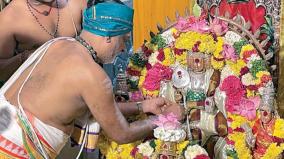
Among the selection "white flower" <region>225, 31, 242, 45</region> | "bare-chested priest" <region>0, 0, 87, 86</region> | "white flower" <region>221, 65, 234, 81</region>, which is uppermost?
"bare-chested priest" <region>0, 0, 87, 86</region>

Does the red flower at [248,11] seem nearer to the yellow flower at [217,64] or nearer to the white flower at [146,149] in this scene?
the yellow flower at [217,64]

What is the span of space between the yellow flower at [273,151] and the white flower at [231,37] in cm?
54

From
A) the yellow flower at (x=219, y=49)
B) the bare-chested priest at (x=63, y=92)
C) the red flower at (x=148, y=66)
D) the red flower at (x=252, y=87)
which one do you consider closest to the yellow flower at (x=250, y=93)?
the red flower at (x=252, y=87)

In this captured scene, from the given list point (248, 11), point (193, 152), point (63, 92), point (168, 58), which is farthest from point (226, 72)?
point (63, 92)

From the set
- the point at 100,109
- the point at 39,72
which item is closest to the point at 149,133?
the point at 100,109

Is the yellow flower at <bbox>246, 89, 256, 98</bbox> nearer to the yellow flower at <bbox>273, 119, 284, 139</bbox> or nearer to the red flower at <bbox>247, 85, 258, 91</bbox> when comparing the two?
the red flower at <bbox>247, 85, 258, 91</bbox>

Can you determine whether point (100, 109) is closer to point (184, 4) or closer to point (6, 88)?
point (6, 88)

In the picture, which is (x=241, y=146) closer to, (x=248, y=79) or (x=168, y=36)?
(x=248, y=79)

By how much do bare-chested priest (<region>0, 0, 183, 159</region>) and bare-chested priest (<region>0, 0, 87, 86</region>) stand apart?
678 mm

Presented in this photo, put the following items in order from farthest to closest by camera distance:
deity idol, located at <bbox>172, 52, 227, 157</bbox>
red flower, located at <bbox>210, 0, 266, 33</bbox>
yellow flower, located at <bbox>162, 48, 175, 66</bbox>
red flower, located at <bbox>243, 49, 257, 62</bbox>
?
red flower, located at <bbox>210, 0, 266, 33</bbox> → yellow flower, located at <bbox>162, 48, 175, 66</bbox> → deity idol, located at <bbox>172, 52, 227, 157</bbox> → red flower, located at <bbox>243, 49, 257, 62</bbox>

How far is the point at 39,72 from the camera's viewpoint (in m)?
2.27

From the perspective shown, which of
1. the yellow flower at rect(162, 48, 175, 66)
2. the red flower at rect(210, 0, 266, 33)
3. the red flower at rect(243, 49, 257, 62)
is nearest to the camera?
the red flower at rect(243, 49, 257, 62)

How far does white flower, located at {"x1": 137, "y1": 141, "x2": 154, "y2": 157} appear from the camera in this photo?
9.01 feet

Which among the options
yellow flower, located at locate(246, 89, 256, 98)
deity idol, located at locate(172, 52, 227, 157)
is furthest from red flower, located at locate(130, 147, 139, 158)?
yellow flower, located at locate(246, 89, 256, 98)
